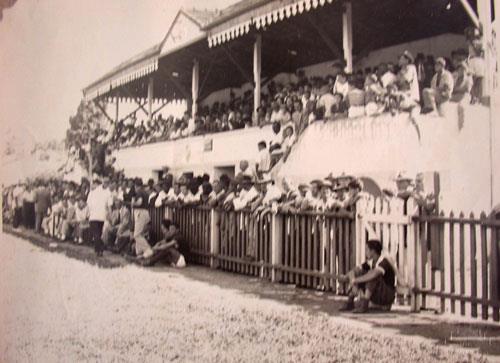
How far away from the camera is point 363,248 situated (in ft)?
6.75

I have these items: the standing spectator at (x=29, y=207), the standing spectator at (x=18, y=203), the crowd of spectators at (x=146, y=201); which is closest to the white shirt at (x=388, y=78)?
the crowd of spectators at (x=146, y=201)

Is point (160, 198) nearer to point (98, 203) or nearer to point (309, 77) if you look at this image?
point (98, 203)

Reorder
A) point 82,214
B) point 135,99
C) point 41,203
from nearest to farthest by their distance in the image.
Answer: point 135,99 < point 82,214 < point 41,203

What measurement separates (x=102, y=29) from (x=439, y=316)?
8.13ft

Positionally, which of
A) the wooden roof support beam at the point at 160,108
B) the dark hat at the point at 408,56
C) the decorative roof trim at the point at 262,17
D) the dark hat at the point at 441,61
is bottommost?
the dark hat at the point at 441,61

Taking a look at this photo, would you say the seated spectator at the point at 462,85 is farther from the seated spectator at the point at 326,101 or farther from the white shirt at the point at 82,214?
the white shirt at the point at 82,214

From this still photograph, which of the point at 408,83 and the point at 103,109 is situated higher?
the point at 103,109

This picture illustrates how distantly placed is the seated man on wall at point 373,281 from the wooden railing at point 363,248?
1.1 inches

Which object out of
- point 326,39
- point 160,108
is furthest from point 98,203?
point 326,39

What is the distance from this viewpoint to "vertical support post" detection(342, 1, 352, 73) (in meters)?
2.03

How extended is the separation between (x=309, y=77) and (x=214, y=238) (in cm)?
101

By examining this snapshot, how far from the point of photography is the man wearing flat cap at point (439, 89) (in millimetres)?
1750

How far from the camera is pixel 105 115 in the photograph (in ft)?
11.2

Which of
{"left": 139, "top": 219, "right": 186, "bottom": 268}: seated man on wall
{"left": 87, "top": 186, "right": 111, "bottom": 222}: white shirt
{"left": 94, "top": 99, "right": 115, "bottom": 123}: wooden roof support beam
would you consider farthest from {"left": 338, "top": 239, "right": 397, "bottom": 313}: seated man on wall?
{"left": 94, "top": 99, "right": 115, "bottom": 123}: wooden roof support beam
